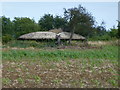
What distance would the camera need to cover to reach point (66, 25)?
29.0m

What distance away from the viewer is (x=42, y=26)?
43.1 meters

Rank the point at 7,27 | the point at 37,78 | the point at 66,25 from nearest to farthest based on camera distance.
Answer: the point at 37,78 → the point at 66,25 → the point at 7,27

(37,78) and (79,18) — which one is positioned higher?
(79,18)

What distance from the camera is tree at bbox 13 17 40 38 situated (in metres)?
38.4

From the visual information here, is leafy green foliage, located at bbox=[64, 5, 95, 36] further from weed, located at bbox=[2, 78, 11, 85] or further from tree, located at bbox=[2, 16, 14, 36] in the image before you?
weed, located at bbox=[2, 78, 11, 85]

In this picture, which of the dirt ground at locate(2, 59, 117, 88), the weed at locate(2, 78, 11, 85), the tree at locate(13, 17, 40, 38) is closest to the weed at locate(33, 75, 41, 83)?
the dirt ground at locate(2, 59, 117, 88)

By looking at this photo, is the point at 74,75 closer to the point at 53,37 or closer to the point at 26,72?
the point at 26,72

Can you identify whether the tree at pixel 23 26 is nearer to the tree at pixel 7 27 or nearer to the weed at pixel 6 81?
the tree at pixel 7 27

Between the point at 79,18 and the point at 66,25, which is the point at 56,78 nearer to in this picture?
the point at 79,18

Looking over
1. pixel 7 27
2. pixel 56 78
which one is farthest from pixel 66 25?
pixel 56 78

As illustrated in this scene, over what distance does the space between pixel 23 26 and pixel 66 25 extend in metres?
12.3

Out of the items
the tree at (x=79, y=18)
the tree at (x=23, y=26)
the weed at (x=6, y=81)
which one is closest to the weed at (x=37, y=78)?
the weed at (x=6, y=81)

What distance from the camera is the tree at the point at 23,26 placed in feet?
126

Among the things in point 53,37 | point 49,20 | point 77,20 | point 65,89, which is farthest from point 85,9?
point 65,89
